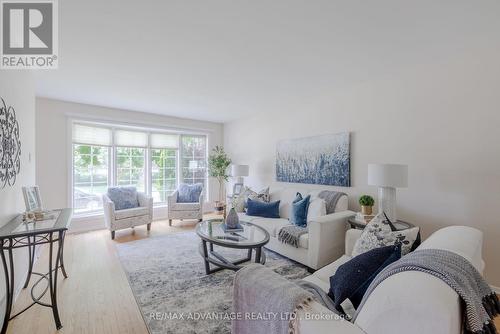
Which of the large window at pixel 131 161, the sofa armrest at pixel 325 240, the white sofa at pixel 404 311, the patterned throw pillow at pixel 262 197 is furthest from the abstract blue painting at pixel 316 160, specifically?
the white sofa at pixel 404 311

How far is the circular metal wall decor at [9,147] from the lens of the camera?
1.85 meters

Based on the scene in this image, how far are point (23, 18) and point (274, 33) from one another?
2056 mm

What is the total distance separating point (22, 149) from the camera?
248 centimetres

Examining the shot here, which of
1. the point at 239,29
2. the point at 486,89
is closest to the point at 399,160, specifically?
the point at 486,89

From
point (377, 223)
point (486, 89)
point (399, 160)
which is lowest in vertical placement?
point (377, 223)

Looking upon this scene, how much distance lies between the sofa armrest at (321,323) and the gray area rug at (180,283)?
1090 mm

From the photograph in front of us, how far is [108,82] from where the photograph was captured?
318 cm

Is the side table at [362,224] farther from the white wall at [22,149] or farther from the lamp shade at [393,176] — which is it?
the white wall at [22,149]

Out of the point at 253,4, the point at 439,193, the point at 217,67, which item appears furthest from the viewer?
the point at 217,67

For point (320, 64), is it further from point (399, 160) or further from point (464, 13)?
point (399, 160)

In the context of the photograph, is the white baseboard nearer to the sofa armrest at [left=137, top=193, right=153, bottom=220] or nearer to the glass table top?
the sofa armrest at [left=137, top=193, right=153, bottom=220]

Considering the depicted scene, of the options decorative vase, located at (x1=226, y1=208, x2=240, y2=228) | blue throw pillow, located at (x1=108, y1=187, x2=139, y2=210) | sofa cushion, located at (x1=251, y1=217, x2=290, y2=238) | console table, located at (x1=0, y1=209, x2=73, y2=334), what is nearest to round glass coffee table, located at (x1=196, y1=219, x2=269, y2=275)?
decorative vase, located at (x1=226, y1=208, x2=240, y2=228)

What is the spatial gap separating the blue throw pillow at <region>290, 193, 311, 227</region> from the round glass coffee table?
0.60 m

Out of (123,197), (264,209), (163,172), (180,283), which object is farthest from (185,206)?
(180,283)
